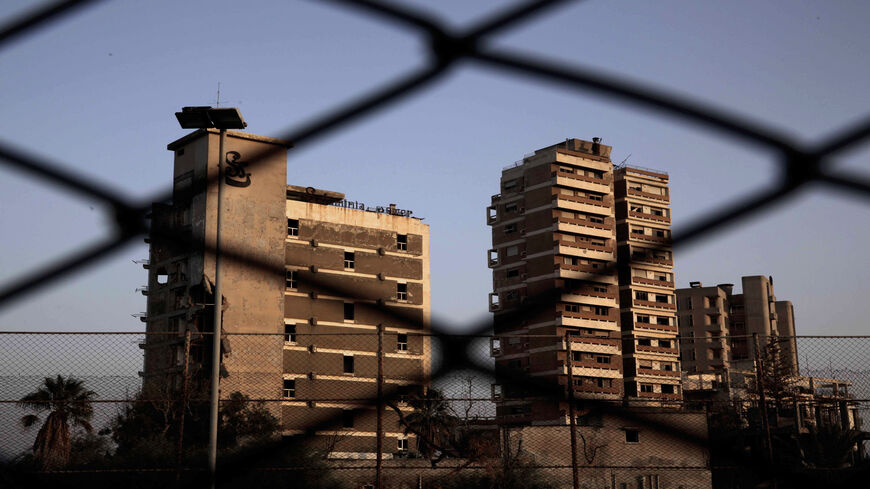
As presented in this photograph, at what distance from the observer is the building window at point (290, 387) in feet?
116

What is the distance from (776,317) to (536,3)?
72.2 metres

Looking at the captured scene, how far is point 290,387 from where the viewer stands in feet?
119

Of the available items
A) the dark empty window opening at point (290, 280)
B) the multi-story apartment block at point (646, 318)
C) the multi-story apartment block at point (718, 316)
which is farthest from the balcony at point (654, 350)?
the dark empty window opening at point (290, 280)

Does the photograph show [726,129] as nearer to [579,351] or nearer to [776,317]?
[579,351]

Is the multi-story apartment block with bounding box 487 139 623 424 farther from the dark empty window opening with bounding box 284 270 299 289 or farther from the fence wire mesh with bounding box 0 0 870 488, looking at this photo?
the dark empty window opening with bounding box 284 270 299 289

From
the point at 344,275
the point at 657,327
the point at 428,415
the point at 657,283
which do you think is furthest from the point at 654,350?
the point at 428,415

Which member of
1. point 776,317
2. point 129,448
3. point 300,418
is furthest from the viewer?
point 776,317

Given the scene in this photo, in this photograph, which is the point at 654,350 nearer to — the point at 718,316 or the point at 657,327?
the point at 657,327

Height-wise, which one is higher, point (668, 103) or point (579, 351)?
point (579, 351)

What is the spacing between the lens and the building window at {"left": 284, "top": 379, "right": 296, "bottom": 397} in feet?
116

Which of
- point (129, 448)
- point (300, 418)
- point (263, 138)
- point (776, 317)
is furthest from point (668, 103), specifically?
point (776, 317)

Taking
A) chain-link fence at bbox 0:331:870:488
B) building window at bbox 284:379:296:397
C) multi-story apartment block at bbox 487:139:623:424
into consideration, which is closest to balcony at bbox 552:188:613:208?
multi-story apartment block at bbox 487:139:623:424

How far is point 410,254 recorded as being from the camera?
1469 inches

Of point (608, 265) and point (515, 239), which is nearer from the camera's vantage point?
point (608, 265)
